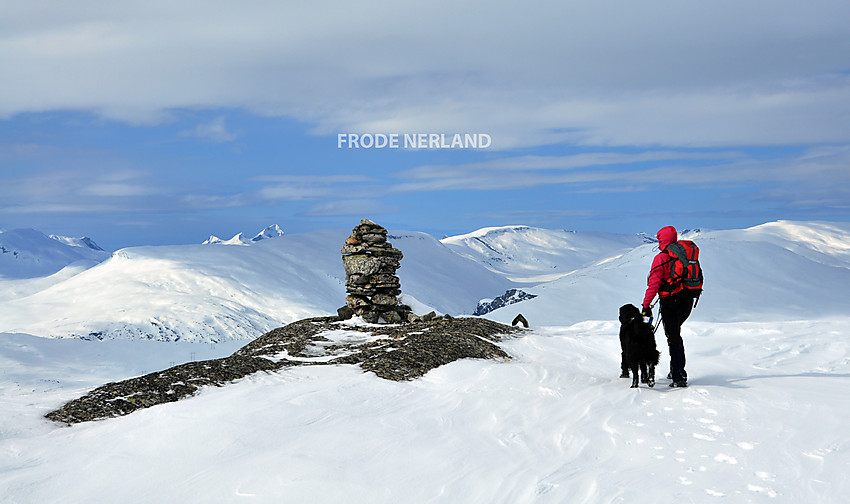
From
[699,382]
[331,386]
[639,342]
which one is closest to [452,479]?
[331,386]

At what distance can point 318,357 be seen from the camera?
41.1ft

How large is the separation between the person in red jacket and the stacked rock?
11510mm

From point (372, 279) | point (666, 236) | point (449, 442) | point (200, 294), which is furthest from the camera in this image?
point (200, 294)

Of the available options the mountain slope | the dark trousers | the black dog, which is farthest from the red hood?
the mountain slope

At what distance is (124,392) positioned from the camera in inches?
344

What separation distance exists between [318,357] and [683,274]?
7.11 m

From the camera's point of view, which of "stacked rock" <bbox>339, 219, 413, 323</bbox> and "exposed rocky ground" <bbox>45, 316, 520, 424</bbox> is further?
"stacked rock" <bbox>339, 219, 413, 323</bbox>

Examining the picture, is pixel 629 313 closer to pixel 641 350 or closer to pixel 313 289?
pixel 641 350

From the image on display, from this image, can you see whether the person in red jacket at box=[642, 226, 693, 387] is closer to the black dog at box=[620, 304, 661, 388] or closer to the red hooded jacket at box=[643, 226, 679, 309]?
the red hooded jacket at box=[643, 226, 679, 309]

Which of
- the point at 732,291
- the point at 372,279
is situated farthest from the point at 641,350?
the point at 732,291

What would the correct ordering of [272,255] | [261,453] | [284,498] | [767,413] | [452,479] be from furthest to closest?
[272,255], [767,413], [261,453], [452,479], [284,498]

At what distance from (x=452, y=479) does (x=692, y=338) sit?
1316 cm

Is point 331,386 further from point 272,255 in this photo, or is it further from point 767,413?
point 272,255

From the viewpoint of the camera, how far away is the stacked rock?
67.5ft
